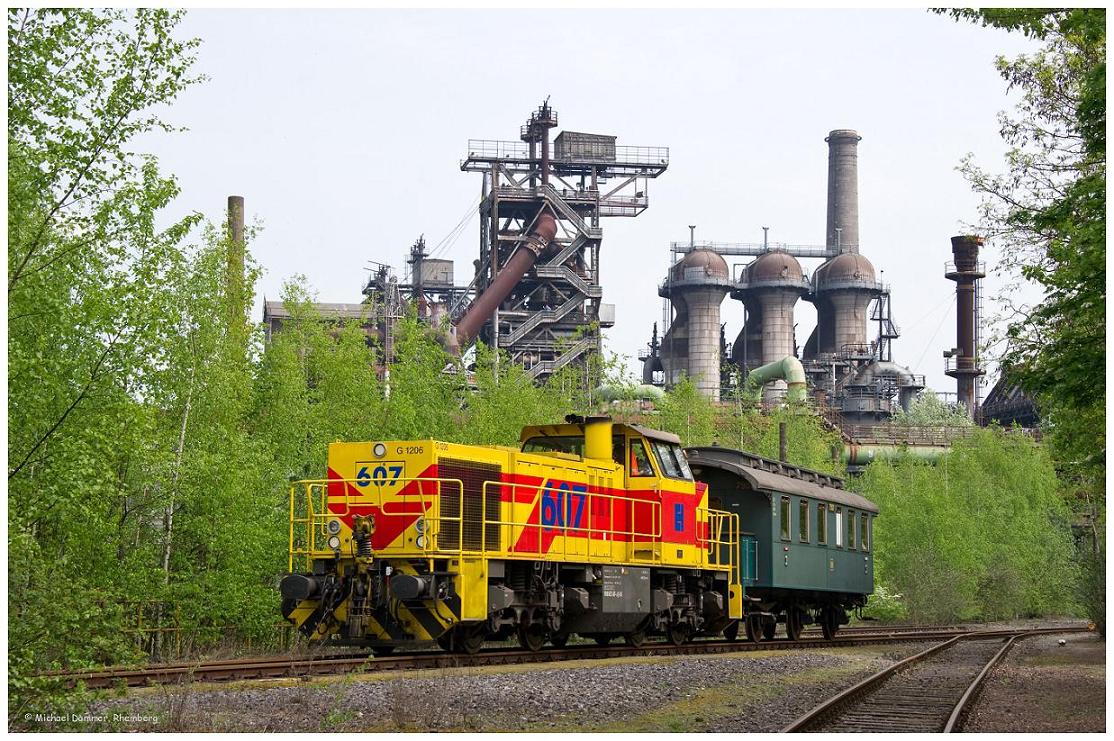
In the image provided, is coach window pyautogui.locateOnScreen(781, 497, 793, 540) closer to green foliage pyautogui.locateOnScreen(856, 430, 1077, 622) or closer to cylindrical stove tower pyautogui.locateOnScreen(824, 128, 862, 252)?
green foliage pyautogui.locateOnScreen(856, 430, 1077, 622)

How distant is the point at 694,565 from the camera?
2464 cm

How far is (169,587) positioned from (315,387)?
13.5 m

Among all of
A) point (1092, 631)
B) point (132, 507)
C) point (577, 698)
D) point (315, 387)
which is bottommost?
point (1092, 631)

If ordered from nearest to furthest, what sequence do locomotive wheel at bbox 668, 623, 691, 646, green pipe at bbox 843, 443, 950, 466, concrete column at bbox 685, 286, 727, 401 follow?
locomotive wheel at bbox 668, 623, 691, 646, green pipe at bbox 843, 443, 950, 466, concrete column at bbox 685, 286, 727, 401

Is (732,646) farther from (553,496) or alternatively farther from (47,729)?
(47,729)

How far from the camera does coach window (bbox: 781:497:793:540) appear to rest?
27328 millimetres

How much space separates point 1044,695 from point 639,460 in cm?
799

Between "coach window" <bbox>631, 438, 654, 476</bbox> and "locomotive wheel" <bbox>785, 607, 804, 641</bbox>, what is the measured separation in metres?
8.31

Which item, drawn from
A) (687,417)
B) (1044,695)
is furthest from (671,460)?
(687,417)

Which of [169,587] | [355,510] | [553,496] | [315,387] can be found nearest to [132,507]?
[169,587]

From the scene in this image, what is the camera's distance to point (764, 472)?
27.9 meters

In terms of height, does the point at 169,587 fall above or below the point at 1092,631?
above

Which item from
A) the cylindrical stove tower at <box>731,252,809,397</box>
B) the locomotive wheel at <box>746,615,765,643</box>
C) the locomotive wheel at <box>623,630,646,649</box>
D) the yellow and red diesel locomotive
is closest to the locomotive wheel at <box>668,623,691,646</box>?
the yellow and red diesel locomotive

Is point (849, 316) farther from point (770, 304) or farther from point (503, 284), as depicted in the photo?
point (503, 284)
